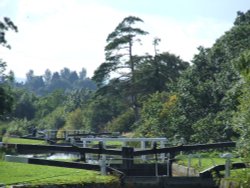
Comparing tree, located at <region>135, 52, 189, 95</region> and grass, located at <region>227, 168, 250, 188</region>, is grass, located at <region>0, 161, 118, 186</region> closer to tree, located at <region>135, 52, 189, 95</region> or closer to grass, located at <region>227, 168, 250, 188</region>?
grass, located at <region>227, 168, 250, 188</region>

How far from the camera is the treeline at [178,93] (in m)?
26.7

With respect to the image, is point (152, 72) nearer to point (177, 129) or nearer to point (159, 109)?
point (159, 109)

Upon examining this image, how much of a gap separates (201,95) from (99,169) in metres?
18.5

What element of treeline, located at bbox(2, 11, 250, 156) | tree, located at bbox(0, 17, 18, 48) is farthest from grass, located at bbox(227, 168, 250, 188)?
tree, located at bbox(0, 17, 18, 48)

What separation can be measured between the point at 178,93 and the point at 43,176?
2092cm

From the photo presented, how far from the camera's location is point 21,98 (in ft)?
339

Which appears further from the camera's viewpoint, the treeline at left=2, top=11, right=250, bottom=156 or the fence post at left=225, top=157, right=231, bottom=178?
the treeline at left=2, top=11, right=250, bottom=156

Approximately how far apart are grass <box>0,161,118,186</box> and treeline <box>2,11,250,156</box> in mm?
3862

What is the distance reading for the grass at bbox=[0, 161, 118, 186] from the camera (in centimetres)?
1227

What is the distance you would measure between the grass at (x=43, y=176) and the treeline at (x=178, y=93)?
3862 mm

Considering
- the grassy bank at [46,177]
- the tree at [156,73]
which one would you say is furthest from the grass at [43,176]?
the tree at [156,73]

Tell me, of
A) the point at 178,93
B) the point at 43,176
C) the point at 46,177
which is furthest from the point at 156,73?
the point at 46,177

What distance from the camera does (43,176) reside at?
13828 millimetres

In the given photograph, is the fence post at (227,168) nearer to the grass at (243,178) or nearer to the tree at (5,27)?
the grass at (243,178)
